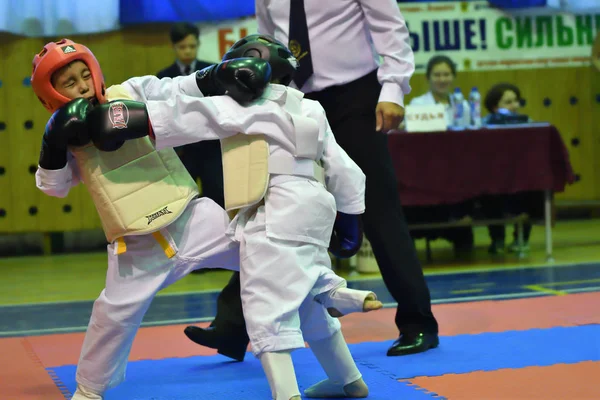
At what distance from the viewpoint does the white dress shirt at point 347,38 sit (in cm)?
320

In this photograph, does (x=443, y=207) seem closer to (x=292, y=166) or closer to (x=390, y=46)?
(x=390, y=46)

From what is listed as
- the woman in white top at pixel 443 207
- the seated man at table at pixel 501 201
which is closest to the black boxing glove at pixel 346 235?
the woman in white top at pixel 443 207

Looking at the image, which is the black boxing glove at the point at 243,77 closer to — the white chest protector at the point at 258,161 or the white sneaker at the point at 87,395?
the white chest protector at the point at 258,161

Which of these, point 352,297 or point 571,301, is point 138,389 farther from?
point 571,301

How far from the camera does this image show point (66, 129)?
2.30 m

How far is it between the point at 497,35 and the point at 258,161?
613 cm

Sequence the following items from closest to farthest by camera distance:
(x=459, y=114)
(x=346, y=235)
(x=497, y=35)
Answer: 1. (x=346, y=235)
2. (x=459, y=114)
3. (x=497, y=35)

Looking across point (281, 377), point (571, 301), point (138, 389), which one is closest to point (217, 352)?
point (138, 389)

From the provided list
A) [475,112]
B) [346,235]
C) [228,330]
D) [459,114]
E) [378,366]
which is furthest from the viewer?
[475,112]

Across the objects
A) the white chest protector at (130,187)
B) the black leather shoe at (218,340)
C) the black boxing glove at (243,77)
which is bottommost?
the black leather shoe at (218,340)

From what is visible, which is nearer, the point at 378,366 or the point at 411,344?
the point at 378,366

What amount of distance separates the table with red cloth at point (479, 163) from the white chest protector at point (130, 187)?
3.19m

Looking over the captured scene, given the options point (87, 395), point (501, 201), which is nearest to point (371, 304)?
point (87, 395)

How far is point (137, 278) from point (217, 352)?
80cm
